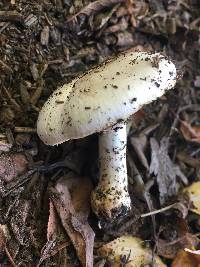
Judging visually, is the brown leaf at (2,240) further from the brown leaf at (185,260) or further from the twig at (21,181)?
the brown leaf at (185,260)

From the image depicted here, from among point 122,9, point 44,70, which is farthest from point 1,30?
point 122,9

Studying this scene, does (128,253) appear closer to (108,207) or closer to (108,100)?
(108,207)

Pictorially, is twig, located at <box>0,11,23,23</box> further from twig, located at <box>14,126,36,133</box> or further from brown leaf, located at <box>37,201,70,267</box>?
brown leaf, located at <box>37,201,70,267</box>

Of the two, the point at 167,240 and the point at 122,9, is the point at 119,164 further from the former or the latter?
the point at 122,9

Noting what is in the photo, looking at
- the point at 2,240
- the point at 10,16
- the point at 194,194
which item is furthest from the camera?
the point at 194,194

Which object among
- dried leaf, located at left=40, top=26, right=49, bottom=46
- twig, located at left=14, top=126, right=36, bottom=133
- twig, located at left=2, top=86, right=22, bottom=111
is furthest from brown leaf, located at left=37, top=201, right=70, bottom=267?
dried leaf, located at left=40, top=26, right=49, bottom=46

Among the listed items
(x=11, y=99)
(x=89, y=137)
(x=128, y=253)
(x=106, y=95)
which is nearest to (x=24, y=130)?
(x=11, y=99)
